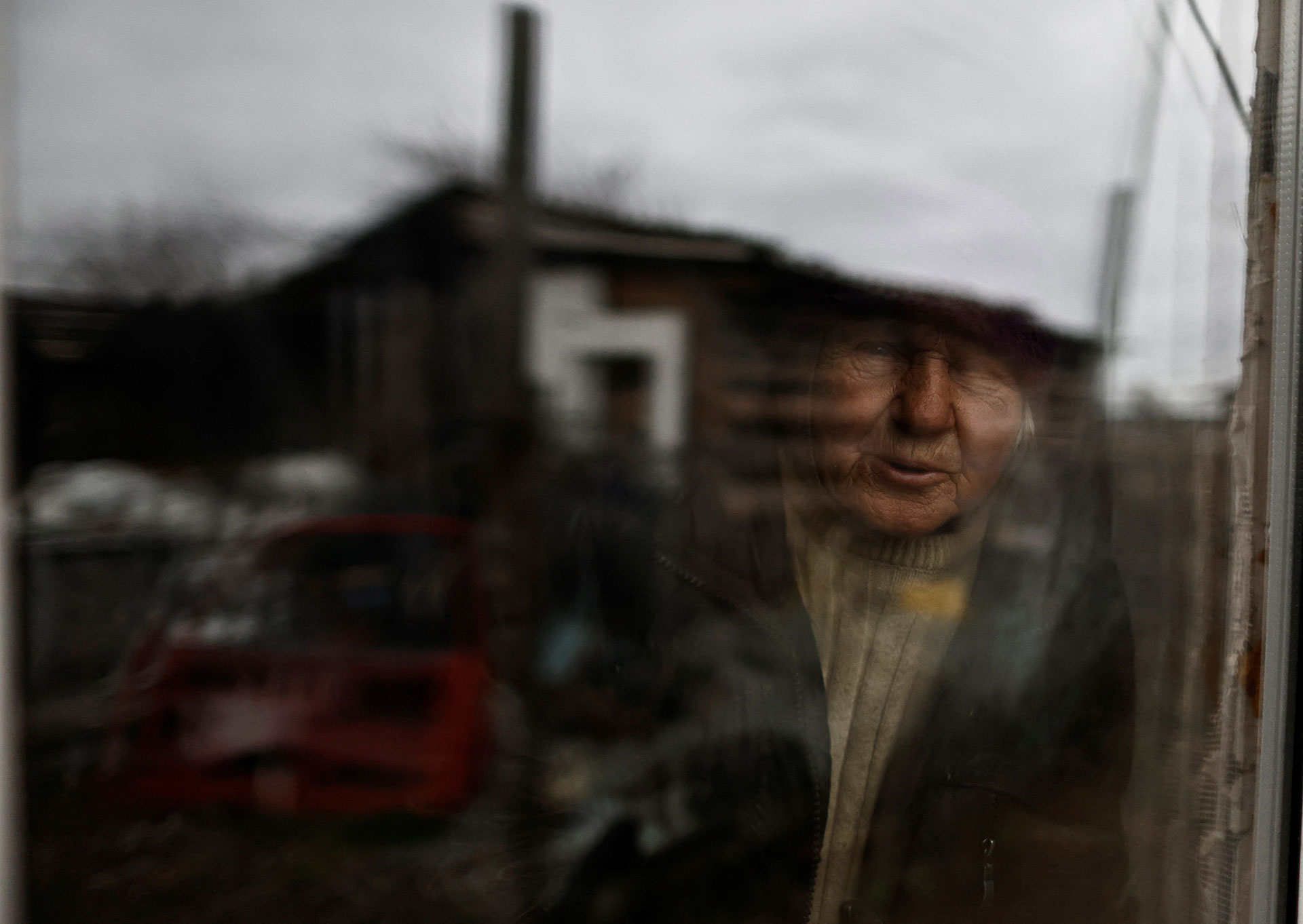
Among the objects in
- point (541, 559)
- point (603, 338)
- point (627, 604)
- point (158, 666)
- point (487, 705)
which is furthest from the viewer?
point (603, 338)

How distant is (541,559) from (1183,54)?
1789mm

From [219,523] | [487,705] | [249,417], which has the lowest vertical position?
[487,705]

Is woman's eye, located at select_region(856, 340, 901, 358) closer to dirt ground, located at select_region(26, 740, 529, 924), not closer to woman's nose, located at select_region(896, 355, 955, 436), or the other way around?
woman's nose, located at select_region(896, 355, 955, 436)

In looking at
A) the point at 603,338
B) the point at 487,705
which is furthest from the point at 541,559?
the point at 603,338

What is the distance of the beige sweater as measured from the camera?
104 centimetres

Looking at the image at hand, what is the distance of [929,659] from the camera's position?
108 centimetres

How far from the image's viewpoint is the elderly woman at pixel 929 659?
3.43 feet

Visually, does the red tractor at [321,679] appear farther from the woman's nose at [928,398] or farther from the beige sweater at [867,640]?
the woman's nose at [928,398]

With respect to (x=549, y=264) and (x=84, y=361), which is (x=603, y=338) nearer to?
(x=549, y=264)

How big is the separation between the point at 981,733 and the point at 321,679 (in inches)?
56.1

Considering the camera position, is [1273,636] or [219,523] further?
[219,523]

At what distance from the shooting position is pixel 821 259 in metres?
2.35

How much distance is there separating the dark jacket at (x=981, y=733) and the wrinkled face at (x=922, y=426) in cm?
9

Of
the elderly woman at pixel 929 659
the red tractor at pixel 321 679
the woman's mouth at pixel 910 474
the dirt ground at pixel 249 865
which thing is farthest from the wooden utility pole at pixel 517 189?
the woman's mouth at pixel 910 474
